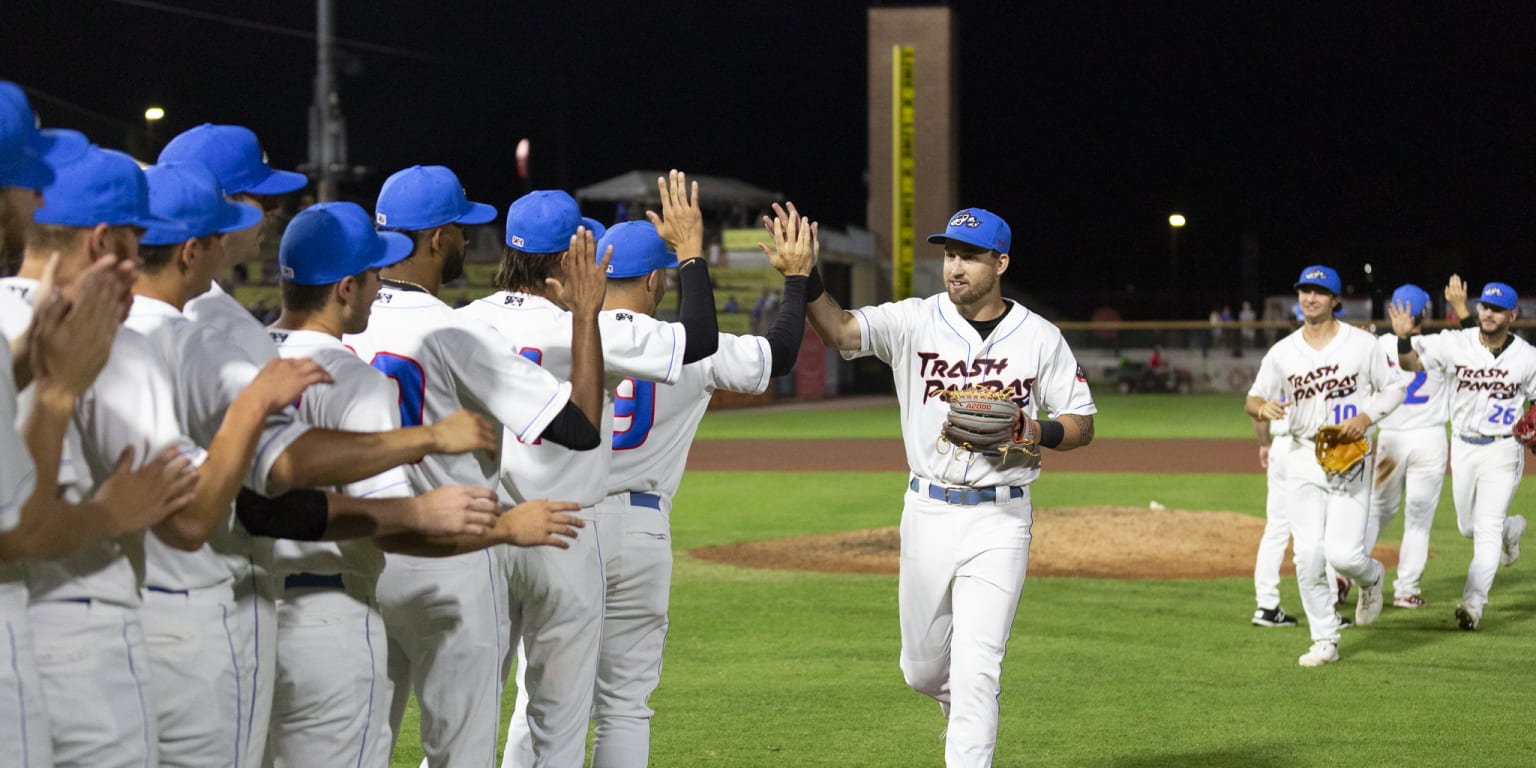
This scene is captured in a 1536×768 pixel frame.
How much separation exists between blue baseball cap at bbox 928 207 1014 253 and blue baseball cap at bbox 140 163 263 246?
3.13 metres

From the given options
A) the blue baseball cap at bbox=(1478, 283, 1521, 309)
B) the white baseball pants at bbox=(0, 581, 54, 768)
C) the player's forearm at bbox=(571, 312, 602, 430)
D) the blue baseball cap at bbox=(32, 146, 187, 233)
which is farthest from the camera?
the blue baseball cap at bbox=(1478, 283, 1521, 309)

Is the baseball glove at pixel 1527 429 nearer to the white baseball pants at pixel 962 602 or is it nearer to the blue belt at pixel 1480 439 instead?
the blue belt at pixel 1480 439

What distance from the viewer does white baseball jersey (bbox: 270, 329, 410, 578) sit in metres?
3.65

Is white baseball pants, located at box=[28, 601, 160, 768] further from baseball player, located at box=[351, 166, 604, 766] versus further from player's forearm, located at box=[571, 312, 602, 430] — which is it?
player's forearm, located at box=[571, 312, 602, 430]

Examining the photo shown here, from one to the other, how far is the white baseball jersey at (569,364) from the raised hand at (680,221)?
0.27 metres

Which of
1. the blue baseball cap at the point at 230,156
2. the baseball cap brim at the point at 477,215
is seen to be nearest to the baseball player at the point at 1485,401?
the baseball cap brim at the point at 477,215

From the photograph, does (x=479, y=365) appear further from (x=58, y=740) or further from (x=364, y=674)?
(x=58, y=740)

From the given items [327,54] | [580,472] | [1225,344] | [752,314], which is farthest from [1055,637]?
[1225,344]

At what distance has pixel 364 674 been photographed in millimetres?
3754

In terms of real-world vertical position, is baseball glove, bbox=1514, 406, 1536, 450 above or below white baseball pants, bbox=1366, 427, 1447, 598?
above

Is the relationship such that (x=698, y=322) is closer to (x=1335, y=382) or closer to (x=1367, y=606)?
(x=1335, y=382)

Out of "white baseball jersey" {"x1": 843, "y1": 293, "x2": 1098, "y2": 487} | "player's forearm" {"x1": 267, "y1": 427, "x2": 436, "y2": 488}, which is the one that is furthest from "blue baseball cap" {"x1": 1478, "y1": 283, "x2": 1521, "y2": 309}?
"player's forearm" {"x1": 267, "y1": 427, "x2": 436, "y2": 488}

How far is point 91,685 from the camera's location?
2.97 meters

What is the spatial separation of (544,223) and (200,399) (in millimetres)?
1673
